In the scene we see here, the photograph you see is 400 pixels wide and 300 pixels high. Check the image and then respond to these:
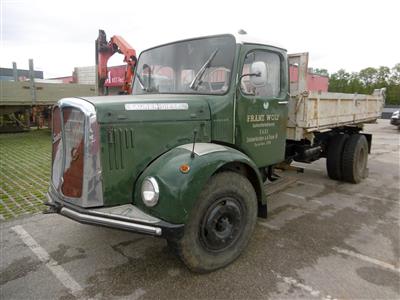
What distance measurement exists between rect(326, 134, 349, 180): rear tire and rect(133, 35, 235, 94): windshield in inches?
148

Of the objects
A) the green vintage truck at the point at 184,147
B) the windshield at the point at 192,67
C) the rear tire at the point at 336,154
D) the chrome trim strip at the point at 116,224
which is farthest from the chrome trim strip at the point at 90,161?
the rear tire at the point at 336,154

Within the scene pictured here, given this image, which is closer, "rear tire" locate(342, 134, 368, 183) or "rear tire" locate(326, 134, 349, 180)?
"rear tire" locate(342, 134, 368, 183)

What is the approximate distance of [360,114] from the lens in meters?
6.36

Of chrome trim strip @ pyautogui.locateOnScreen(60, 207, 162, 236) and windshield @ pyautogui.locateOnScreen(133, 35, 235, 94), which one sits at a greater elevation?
windshield @ pyautogui.locateOnScreen(133, 35, 235, 94)

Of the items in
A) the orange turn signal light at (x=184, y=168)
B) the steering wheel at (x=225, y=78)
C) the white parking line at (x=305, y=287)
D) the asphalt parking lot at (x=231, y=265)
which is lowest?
the white parking line at (x=305, y=287)

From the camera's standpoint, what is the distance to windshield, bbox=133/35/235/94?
3.29 meters

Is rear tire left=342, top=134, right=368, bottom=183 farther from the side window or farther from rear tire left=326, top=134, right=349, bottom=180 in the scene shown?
the side window

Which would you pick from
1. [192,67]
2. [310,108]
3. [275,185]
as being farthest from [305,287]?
[310,108]

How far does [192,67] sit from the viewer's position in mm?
3420

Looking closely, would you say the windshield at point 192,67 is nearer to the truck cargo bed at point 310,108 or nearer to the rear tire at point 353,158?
the truck cargo bed at point 310,108

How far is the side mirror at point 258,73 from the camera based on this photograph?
10.3 feet

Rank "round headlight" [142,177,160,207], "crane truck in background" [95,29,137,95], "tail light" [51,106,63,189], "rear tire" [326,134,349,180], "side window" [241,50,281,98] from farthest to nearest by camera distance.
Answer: "crane truck in background" [95,29,137,95]
"rear tire" [326,134,349,180]
"side window" [241,50,281,98]
"tail light" [51,106,63,189]
"round headlight" [142,177,160,207]

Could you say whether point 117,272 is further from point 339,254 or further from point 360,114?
point 360,114

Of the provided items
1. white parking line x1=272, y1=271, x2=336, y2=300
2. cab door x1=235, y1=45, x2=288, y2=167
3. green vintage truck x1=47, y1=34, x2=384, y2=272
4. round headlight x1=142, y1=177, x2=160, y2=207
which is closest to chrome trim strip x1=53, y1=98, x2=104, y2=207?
green vintage truck x1=47, y1=34, x2=384, y2=272
